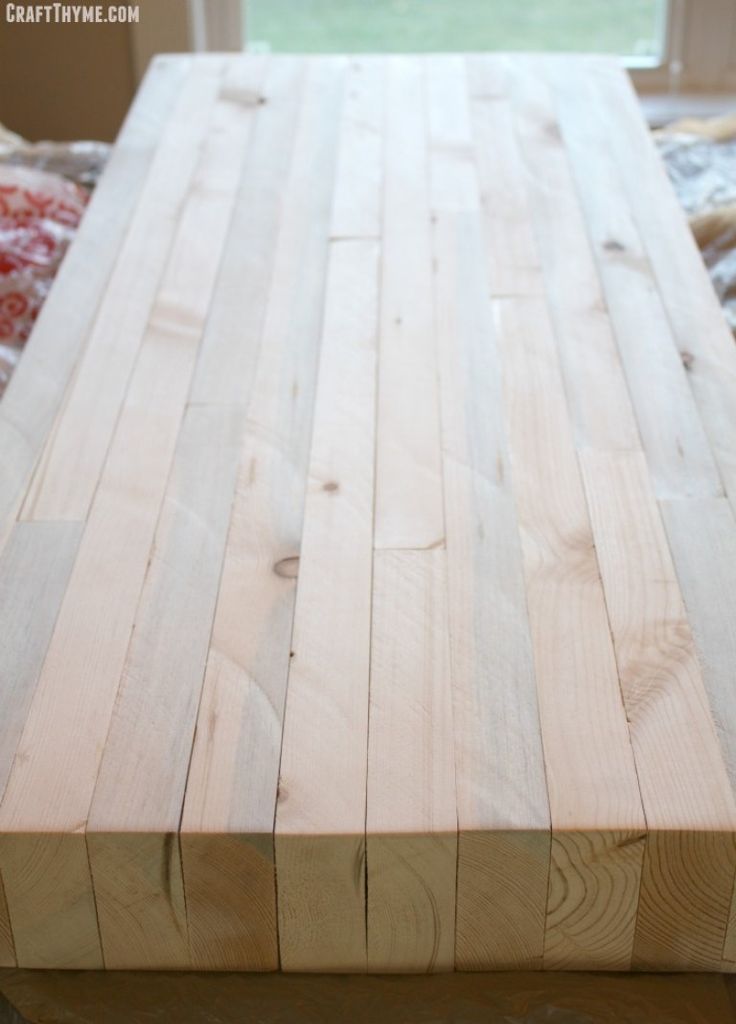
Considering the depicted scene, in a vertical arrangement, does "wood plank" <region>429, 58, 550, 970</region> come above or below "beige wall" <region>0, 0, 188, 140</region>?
above

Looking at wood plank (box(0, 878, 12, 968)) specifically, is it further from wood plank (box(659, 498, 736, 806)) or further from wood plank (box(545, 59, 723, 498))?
wood plank (box(545, 59, 723, 498))

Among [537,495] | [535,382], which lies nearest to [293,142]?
[535,382]

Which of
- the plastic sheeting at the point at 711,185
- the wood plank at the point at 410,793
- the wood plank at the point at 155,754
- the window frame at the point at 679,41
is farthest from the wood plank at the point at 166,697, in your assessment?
the window frame at the point at 679,41

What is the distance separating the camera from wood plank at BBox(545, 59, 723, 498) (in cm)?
152

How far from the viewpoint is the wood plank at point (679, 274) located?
1610 millimetres

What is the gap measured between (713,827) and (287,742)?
0.35 m

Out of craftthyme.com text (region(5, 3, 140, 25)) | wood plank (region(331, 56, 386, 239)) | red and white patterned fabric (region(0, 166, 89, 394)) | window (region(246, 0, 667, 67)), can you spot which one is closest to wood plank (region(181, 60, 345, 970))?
wood plank (region(331, 56, 386, 239))

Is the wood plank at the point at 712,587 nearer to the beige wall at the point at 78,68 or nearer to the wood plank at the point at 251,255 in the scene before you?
the wood plank at the point at 251,255

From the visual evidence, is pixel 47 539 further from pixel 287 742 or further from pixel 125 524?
pixel 287 742

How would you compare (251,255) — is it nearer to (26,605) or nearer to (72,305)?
(72,305)

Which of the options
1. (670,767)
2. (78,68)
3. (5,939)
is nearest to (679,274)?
(670,767)

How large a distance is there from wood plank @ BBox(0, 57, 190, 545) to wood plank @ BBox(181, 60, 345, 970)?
24 cm

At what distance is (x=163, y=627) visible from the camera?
130 cm

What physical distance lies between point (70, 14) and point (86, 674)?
2279mm
